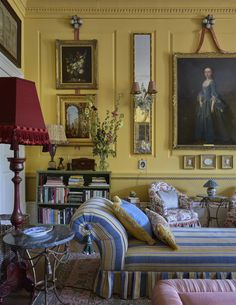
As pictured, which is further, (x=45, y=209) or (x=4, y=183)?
(x=45, y=209)

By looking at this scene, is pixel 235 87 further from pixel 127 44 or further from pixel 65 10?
pixel 65 10

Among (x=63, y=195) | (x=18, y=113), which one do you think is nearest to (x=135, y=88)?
(x=63, y=195)

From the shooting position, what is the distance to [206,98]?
195 inches

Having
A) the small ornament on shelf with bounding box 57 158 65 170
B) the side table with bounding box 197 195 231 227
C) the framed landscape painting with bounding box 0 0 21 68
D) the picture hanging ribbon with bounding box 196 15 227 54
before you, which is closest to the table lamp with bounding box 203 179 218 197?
the side table with bounding box 197 195 231 227

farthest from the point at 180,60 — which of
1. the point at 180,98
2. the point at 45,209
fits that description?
the point at 45,209

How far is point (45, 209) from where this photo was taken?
4.74m

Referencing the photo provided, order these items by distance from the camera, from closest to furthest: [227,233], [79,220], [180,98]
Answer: [79,220] < [227,233] < [180,98]

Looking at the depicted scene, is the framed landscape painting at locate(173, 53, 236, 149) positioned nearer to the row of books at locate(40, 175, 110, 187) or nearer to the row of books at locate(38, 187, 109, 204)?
the row of books at locate(40, 175, 110, 187)

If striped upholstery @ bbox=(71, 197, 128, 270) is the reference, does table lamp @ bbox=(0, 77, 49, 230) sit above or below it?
above

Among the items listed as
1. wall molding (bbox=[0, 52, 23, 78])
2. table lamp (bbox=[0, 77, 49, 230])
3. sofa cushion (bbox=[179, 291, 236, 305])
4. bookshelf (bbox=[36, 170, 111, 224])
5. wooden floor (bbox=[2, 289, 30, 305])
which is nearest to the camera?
sofa cushion (bbox=[179, 291, 236, 305])

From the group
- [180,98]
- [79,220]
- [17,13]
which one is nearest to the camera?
[79,220]

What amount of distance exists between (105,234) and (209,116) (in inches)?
122

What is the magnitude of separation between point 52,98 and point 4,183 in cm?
163

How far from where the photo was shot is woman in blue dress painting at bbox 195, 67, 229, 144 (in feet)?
16.3
